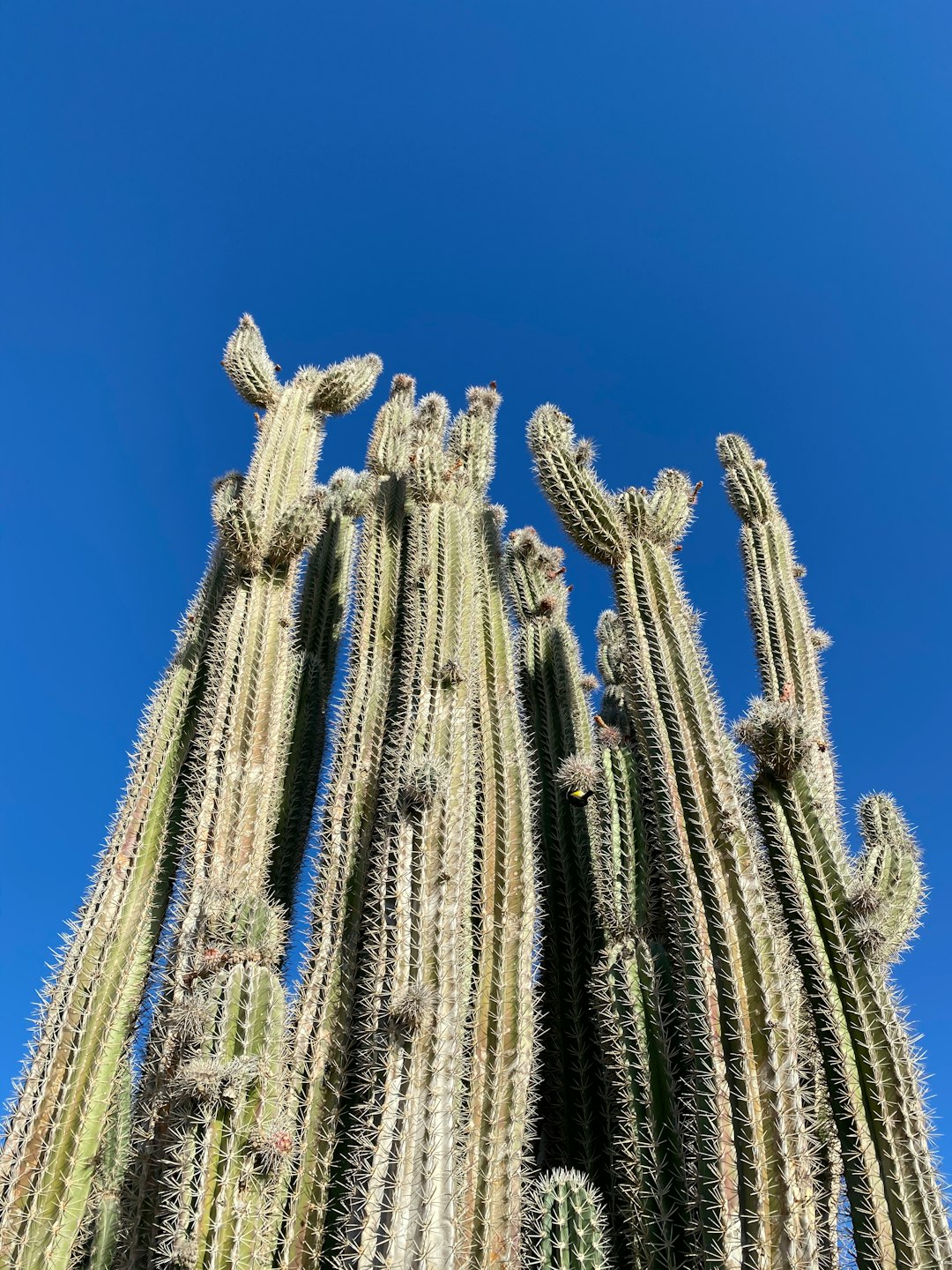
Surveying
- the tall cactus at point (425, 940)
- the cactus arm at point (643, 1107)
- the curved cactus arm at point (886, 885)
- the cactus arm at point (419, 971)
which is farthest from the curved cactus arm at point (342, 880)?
the curved cactus arm at point (886, 885)

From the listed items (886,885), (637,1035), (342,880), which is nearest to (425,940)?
(342,880)

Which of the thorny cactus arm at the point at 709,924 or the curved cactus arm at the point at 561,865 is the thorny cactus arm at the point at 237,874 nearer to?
the curved cactus arm at the point at 561,865

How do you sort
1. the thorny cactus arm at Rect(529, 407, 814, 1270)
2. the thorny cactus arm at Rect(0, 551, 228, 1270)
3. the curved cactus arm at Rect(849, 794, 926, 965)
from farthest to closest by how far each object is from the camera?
the thorny cactus arm at Rect(0, 551, 228, 1270) < the curved cactus arm at Rect(849, 794, 926, 965) < the thorny cactus arm at Rect(529, 407, 814, 1270)

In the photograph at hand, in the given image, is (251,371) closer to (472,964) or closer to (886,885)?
(472,964)

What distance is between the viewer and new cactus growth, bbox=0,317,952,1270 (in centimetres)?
305

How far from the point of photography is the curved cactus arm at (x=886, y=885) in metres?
3.53

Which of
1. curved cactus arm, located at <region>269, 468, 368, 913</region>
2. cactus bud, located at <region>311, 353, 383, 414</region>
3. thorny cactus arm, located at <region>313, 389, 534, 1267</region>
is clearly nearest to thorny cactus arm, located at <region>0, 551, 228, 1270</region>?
curved cactus arm, located at <region>269, 468, 368, 913</region>

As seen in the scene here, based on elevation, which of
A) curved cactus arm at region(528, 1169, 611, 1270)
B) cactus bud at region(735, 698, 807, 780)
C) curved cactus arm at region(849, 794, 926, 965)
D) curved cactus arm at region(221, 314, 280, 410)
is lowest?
curved cactus arm at region(528, 1169, 611, 1270)

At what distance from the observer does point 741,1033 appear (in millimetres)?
3189

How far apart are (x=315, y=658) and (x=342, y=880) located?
93.5 inches

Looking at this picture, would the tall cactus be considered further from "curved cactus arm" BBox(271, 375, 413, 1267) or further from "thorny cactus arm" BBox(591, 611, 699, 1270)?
"thorny cactus arm" BBox(591, 611, 699, 1270)

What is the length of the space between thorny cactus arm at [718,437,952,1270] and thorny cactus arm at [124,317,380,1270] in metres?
2.24

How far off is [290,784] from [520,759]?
1.76 metres

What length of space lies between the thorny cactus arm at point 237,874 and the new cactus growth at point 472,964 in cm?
2
